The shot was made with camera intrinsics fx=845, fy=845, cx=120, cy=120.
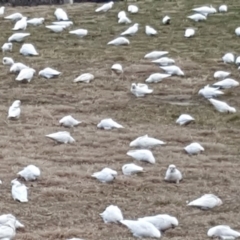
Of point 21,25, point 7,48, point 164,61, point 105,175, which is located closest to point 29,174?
point 105,175

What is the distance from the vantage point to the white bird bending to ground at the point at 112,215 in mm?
3379

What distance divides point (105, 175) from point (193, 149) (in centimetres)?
62

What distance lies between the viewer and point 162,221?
3.30m

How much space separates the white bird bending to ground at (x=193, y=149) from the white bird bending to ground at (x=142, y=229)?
106 centimetres

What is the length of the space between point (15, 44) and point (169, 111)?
1.86 metres

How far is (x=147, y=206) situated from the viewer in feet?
11.7

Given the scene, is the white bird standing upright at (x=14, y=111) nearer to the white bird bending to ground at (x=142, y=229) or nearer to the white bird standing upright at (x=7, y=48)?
the white bird standing upright at (x=7, y=48)

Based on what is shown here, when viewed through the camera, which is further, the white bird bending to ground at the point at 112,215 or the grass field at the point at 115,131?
the grass field at the point at 115,131

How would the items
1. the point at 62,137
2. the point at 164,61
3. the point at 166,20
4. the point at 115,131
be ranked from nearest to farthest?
1. the point at 62,137
2. the point at 115,131
3. the point at 164,61
4. the point at 166,20

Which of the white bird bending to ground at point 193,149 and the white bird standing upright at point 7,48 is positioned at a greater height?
the white bird bending to ground at point 193,149

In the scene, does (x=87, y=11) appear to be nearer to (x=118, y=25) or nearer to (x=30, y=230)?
(x=118, y=25)

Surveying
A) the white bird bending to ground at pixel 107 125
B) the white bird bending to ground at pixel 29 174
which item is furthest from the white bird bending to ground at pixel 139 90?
the white bird bending to ground at pixel 29 174

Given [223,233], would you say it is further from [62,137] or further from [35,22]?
[35,22]

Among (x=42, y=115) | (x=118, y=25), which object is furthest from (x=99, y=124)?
(x=118, y=25)
